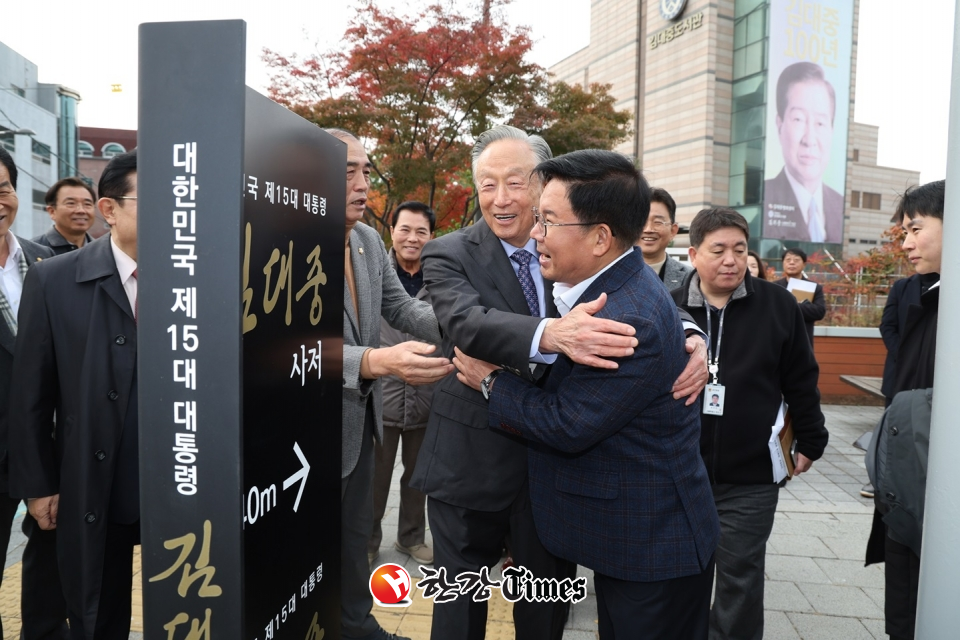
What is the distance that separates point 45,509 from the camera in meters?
2.12

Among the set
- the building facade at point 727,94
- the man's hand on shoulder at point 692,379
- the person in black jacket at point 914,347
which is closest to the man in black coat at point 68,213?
the man's hand on shoulder at point 692,379

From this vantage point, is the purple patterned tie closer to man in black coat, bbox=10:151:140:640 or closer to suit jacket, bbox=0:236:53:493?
man in black coat, bbox=10:151:140:640

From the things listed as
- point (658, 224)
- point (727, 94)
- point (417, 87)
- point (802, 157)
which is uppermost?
point (727, 94)

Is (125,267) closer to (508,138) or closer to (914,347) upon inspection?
(508,138)

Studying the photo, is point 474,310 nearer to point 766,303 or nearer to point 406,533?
point 766,303

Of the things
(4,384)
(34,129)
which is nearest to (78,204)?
(4,384)

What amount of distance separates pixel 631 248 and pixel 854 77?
35.1 meters

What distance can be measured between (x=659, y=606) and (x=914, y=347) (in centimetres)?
166

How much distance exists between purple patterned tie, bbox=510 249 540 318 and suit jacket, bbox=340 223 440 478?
18.6 inches

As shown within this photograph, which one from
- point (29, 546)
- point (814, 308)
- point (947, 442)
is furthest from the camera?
point (814, 308)

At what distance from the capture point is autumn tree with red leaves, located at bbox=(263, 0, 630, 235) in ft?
30.5

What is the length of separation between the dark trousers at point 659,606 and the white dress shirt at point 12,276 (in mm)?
2440

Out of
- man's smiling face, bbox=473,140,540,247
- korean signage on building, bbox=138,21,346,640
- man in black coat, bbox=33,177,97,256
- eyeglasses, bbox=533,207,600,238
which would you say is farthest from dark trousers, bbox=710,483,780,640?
man in black coat, bbox=33,177,97,256

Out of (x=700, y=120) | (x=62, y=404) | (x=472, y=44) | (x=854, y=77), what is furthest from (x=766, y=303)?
(x=854, y=77)
